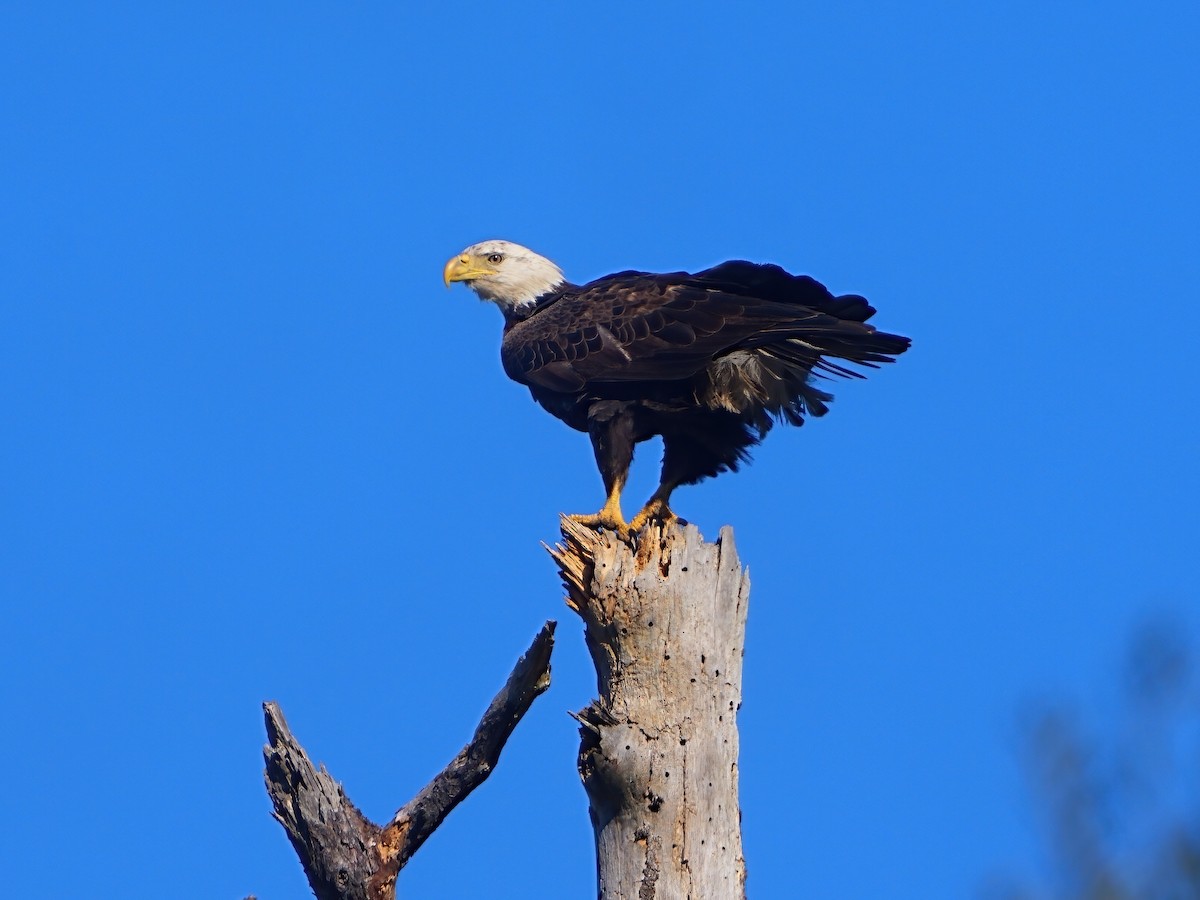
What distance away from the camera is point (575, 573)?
5.76 meters

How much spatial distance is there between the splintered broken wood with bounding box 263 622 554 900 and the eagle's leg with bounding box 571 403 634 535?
1877 millimetres

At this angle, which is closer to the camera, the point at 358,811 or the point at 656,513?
the point at 358,811

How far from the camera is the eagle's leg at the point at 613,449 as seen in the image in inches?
296

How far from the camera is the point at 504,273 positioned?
9.22m

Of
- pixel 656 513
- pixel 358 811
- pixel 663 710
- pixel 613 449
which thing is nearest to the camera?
pixel 663 710

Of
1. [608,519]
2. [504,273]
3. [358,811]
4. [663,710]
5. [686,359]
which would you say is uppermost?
[504,273]

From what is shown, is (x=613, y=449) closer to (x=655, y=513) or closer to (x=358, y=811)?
(x=655, y=513)

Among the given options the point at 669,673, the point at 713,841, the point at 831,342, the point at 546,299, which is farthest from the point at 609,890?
the point at 546,299

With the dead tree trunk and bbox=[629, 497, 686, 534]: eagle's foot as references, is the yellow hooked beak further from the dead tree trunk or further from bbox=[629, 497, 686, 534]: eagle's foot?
the dead tree trunk

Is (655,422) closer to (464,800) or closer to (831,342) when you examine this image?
(831,342)

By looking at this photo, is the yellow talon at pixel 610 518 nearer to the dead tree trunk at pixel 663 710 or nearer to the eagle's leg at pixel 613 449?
the eagle's leg at pixel 613 449

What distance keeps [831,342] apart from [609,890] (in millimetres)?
2958

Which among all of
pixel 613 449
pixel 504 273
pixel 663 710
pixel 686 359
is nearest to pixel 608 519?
pixel 613 449

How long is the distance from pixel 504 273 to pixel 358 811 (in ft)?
14.7
